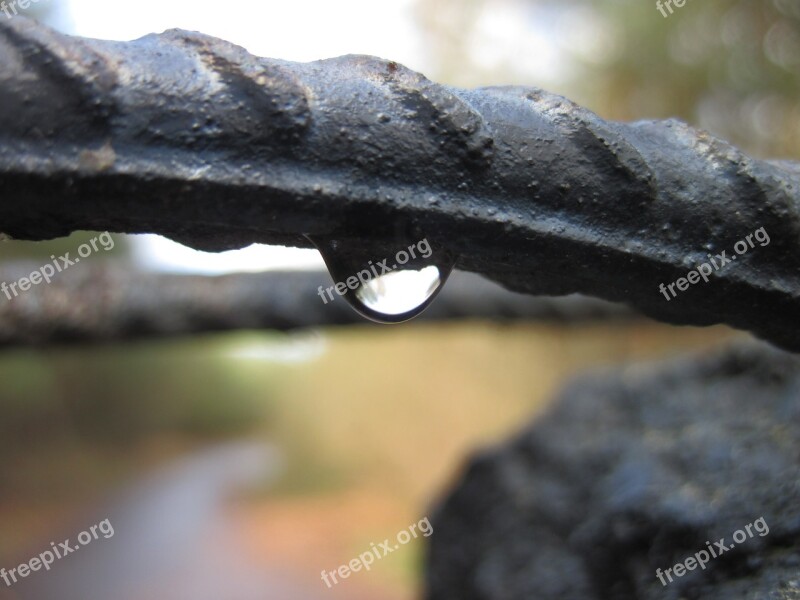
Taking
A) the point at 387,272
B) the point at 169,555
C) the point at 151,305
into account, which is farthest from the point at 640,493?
the point at 169,555

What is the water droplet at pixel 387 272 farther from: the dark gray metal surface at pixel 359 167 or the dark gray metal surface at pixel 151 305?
the dark gray metal surface at pixel 151 305

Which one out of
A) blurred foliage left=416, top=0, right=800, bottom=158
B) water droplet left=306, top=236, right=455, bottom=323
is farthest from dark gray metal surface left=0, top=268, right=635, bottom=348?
blurred foliage left=416, top=0, right=800, bottom=158

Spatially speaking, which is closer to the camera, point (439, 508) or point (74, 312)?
point (74, 312)

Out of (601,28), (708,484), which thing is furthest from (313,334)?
(601,28)

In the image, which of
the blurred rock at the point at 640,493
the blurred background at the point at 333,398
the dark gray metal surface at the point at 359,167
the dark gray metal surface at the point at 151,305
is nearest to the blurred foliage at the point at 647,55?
the blurred background at the point at 333,398

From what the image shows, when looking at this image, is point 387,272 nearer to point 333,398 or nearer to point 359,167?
point 359,167

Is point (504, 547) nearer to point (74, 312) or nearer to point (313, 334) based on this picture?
point (313, 334)

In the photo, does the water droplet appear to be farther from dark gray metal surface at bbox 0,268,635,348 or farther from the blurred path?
the blurred path
